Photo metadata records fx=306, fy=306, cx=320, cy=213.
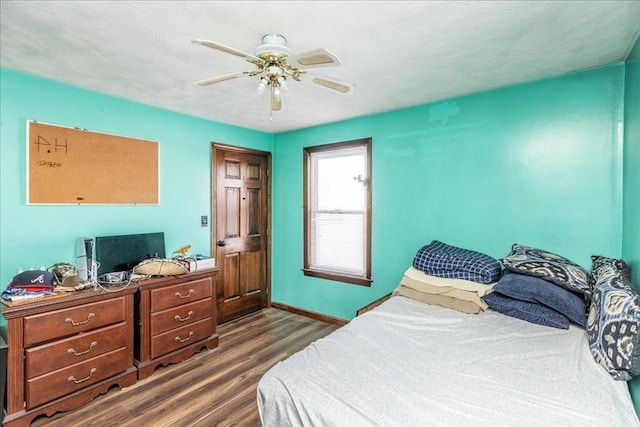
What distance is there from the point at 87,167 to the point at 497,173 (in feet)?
11.6

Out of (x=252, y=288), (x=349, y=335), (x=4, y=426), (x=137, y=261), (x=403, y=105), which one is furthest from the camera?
(x=252, y=288)

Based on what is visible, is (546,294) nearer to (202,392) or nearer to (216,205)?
(202,392)

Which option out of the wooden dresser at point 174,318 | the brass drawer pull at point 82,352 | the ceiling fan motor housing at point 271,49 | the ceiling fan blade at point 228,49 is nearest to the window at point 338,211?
the wooden dresser at point 174,318

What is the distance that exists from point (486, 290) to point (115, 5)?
9.38ft

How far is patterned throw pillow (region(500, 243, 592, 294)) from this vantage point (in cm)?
201

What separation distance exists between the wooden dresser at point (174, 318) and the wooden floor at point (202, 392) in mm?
116

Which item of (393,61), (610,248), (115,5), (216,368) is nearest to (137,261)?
(216,368)

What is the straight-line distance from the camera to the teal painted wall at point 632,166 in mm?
1746

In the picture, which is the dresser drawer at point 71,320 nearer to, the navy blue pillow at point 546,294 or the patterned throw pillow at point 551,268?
the navy blue pillow at point 546,294

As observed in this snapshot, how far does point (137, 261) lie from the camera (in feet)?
9.28

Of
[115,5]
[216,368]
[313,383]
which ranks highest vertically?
[115,5]

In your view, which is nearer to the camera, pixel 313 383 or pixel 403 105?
pixel 313 383

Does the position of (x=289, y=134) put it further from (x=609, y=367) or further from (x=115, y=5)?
(x=609, y=367)

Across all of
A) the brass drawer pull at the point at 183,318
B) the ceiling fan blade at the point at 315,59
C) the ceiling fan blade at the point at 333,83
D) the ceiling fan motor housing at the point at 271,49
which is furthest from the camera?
the brass drawer pull at the point at 183,318
